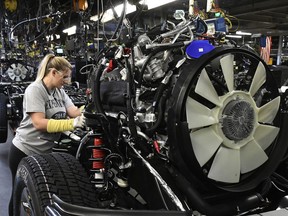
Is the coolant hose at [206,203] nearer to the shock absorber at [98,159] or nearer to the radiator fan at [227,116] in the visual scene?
the radiator fan at [227,116]

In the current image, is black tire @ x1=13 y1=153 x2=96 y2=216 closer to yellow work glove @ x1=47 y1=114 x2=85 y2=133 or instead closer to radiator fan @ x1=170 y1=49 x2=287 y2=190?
yellow work glove @ x1=47 y1=114 x2=85 y2=133

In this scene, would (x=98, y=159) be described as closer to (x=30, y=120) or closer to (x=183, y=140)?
(x=183, y=140)

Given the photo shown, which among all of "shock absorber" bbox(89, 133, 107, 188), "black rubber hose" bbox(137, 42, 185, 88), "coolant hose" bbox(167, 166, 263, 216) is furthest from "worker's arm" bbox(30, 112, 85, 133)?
"coolant hose" bbox(167, 166, 263, 216)

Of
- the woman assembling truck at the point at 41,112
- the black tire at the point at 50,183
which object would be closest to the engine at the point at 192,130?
the black tire at the point at 50,183

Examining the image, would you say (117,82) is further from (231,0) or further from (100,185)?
(231,0)

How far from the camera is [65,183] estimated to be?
1525 millimetres

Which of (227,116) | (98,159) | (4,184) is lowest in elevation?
(4,184)

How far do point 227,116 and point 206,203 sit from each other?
1.37 feet

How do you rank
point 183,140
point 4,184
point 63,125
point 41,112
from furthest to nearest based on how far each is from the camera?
point 4,184 → point 41,112 → point 63,125 → point 183,140

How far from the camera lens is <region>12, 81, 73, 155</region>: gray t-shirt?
2260 mm

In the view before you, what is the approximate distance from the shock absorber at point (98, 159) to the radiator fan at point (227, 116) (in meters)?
0.53

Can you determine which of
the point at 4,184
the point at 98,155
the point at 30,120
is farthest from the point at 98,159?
the point at 4,184

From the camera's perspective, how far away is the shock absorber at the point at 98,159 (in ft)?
5.49

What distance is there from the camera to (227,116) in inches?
56.7
